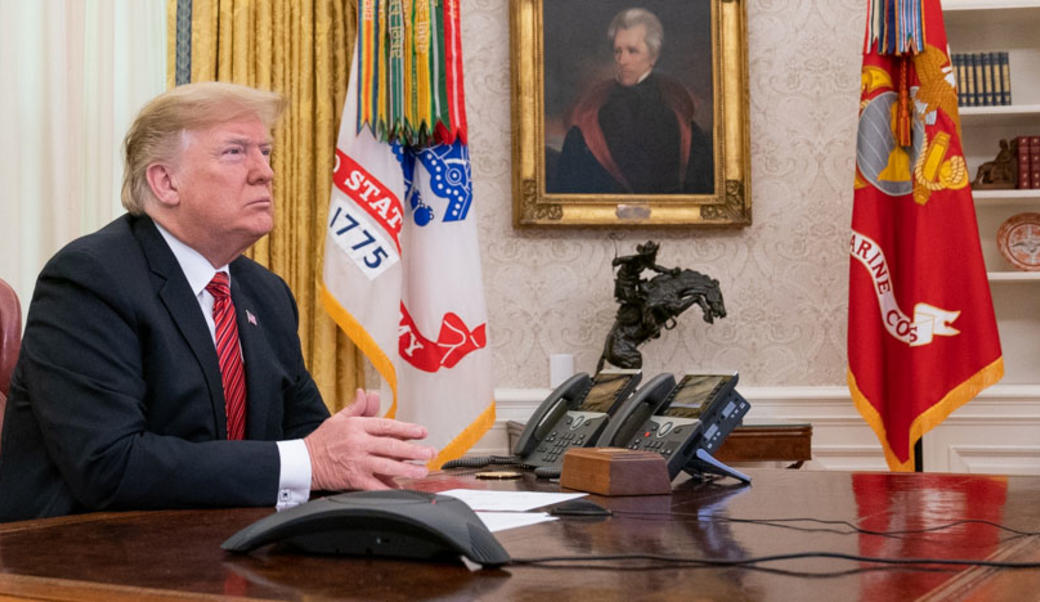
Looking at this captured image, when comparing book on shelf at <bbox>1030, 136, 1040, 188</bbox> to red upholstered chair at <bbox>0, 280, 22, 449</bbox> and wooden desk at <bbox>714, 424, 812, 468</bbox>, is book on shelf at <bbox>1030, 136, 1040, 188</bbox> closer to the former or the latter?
wooden desk at <bbox>714, 424, 812, 468</bbox>

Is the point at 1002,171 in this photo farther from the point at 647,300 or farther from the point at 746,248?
the point at 647,300

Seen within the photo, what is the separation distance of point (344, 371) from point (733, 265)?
164cm

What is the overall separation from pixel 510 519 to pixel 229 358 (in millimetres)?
861

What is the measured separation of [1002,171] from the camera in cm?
434

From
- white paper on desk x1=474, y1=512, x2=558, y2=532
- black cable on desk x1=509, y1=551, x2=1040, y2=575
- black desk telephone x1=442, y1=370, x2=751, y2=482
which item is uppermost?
black desk telephone x1=442, y1=370, x2=751, y2=482

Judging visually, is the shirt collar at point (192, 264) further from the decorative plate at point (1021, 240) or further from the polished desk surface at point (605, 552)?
the decorative plate at point (1021, 240)

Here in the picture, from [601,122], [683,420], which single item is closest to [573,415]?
[683,420]

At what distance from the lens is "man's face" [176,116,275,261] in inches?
88.0

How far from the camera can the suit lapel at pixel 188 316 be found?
6.53ft

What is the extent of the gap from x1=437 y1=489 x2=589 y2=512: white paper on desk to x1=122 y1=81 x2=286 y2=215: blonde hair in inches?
37.8

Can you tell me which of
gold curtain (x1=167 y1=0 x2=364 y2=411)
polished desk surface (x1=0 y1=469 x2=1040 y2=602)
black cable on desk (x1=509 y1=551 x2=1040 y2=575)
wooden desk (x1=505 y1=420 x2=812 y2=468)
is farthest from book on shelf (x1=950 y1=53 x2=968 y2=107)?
black cable on desk (x1=509 y1=551 x2=1040 y2=575)

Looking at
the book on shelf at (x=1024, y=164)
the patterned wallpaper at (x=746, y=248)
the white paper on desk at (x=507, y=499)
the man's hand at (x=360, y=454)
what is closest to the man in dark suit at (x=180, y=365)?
the man's hand at (x=360, y=454)

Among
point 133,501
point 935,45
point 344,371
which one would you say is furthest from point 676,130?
point 133,501

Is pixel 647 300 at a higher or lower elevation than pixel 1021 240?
lower
